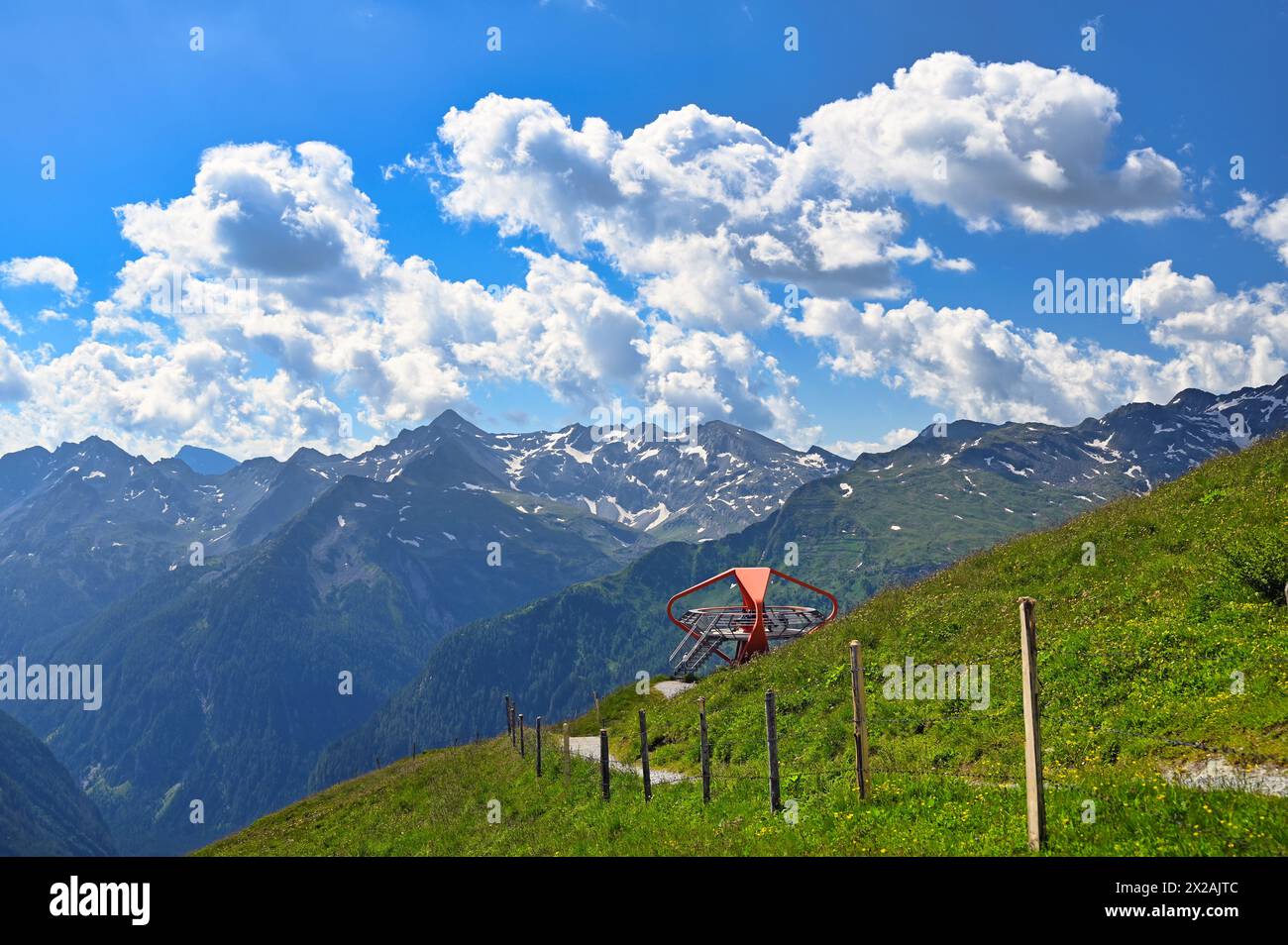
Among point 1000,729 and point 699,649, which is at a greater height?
point 1000,729

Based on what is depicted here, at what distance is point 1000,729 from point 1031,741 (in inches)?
476

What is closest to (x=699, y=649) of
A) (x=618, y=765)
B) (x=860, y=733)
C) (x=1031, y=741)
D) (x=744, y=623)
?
(x=744, y=623)

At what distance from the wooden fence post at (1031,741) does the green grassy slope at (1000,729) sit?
46 cm

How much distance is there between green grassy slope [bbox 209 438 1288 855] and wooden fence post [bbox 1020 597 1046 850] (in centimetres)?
46

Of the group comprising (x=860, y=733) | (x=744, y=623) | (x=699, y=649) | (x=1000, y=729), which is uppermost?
(x=744, y=623)

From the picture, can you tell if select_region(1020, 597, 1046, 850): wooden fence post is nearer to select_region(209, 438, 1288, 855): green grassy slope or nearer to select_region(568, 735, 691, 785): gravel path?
select_region(209, 438, 1288, 855): green grassy slope

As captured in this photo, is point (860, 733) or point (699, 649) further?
point (699, 649)

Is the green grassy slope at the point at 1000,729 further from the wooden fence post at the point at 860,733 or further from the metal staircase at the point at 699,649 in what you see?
the metal staircase at the point at 699,649

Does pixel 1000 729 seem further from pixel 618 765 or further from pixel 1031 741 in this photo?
pixel 618 765

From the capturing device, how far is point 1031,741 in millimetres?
12000

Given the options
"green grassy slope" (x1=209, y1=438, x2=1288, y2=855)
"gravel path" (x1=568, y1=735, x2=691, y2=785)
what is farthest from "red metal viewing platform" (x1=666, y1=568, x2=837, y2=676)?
"green grassy slope" (x1=209, y1=438, x2=1288, y2=855)
